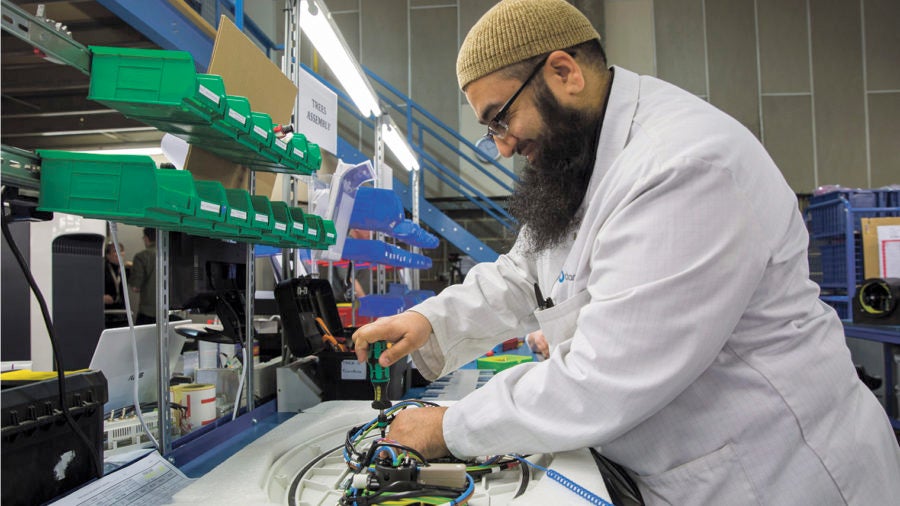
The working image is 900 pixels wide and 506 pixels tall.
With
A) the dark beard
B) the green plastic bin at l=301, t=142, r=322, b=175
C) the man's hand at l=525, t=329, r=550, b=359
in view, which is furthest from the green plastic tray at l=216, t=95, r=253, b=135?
the man's hand at l=525, t=329, r=550, b=359

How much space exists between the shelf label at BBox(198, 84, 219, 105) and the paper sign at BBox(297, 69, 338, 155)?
972mm

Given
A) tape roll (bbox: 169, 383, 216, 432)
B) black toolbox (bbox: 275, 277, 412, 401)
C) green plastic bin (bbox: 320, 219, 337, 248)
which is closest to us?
tape roll (bbox: 169, 383, 216, 432)

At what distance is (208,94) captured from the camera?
0.91m

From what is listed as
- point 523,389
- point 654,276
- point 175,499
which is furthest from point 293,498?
point 654,276

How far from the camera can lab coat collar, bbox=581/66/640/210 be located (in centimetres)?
100

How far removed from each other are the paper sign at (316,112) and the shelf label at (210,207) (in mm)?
951

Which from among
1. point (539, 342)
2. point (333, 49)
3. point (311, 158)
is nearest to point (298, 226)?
point (311, 158)

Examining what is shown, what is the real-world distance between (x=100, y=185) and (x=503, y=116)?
0.74m

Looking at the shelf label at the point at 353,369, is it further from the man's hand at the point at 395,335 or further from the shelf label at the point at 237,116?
the shelf label at the point at 237,116

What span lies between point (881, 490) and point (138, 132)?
8.03 m

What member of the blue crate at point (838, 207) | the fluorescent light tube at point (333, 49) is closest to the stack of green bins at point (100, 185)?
the fluorescent light tube at point (333, 49)

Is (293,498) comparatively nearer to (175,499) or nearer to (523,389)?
(175,499)

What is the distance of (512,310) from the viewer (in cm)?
148

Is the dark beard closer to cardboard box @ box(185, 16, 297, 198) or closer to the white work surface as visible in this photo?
the white work surface
